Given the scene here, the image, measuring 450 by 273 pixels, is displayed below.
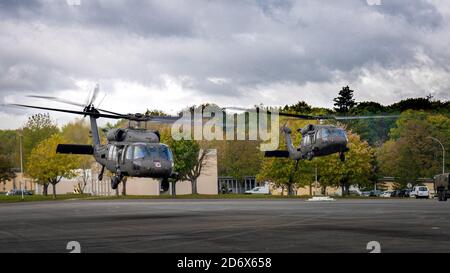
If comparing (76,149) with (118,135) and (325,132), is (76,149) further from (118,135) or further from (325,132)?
(325,132)

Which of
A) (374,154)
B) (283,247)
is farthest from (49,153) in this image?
(283,247)

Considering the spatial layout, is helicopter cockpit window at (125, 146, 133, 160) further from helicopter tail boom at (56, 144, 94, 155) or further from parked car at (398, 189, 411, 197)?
parked car at (398, 189, 411, 197)

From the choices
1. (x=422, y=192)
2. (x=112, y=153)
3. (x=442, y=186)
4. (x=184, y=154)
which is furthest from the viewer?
(x=184, y=154)

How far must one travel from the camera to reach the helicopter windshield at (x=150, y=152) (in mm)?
39469

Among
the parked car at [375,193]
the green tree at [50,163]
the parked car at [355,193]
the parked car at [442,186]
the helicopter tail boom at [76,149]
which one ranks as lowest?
the parked car at [355,193]

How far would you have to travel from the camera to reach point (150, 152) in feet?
130

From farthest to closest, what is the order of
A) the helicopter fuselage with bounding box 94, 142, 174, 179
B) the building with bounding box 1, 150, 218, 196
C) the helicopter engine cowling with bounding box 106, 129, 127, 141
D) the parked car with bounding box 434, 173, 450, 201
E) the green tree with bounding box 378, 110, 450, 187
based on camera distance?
the building with bounding box 1, 150, 218, 196 < the green tree with bounding box 378, 110, 450, 187 < the parked car with bounding box 434, 173, 450, 201 < the helicopter engine cowling with bounding box 106, 129, 127, 141 < the helicopter fuselage with bounding box 94, 142, 174, 179

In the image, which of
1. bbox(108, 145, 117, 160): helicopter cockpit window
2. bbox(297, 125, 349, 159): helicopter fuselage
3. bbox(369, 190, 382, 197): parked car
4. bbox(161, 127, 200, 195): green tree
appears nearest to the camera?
bbox(108, 145, 117, 160): helicopter cockpit window

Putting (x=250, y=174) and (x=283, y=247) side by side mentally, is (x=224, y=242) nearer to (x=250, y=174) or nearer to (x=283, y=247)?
(x=283, y=247)

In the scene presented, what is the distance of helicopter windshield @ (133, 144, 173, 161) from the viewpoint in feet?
129

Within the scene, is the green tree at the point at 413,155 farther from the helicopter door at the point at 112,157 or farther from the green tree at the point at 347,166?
the helicopter door at the point at 112,157

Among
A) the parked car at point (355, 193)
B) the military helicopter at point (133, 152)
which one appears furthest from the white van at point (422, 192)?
the military helicopter at point (133, 152)

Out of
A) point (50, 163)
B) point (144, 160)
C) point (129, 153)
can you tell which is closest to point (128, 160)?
point (129, 153)

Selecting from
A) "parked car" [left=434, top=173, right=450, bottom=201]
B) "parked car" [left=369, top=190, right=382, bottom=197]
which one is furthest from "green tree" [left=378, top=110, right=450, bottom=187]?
"parked car" [left=434, top=173, right=450, bottom=201]
